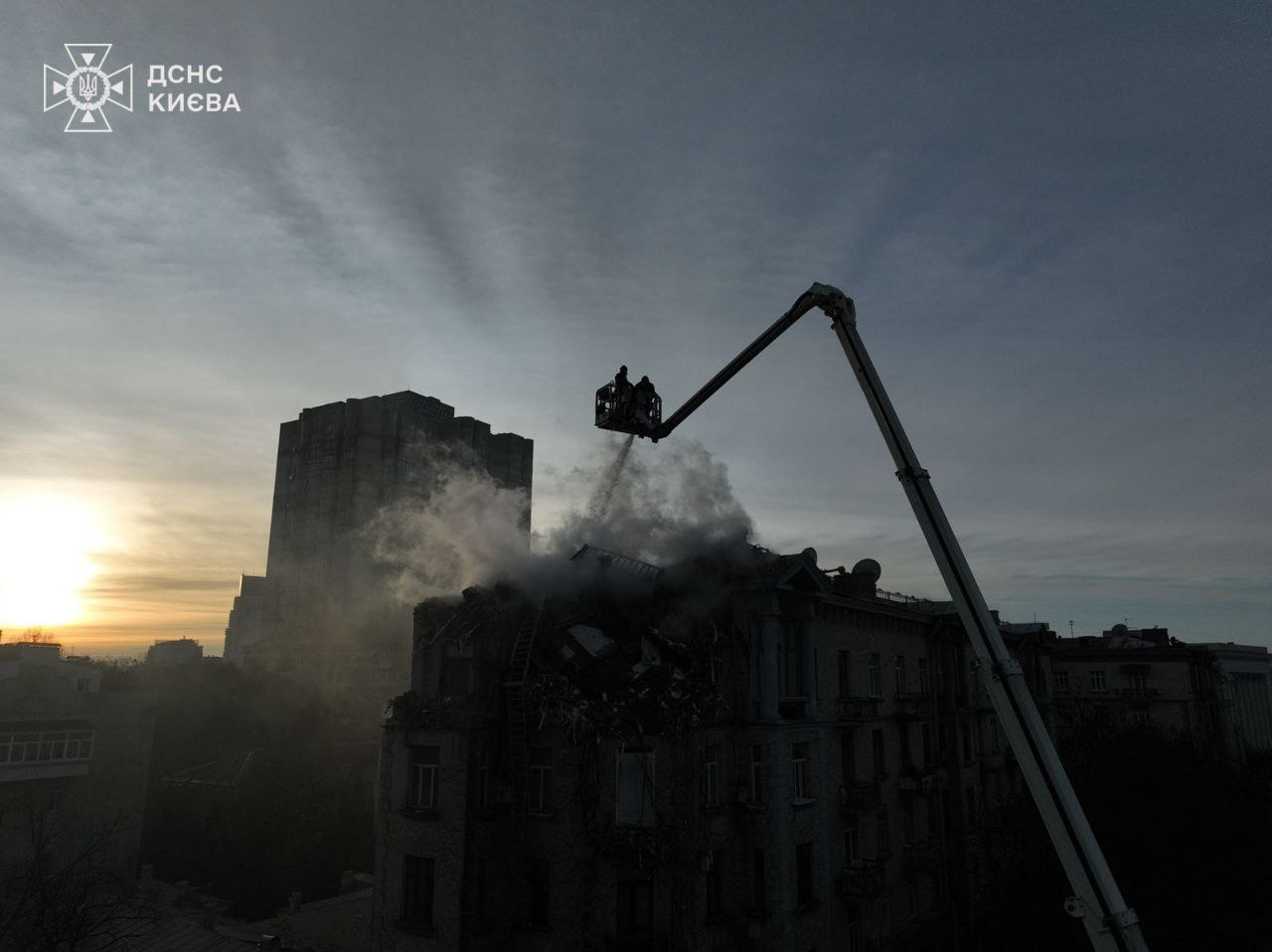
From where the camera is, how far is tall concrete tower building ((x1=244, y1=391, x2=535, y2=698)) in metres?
105

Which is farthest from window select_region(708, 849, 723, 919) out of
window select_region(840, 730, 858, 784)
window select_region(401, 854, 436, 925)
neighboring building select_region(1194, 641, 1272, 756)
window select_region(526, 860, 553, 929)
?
neighboring building select_region(1194, 641, 1272, 756)

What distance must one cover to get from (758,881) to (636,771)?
5.95 meters

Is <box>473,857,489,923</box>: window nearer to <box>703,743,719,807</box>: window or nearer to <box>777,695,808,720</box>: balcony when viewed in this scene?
<box>703,743,719,807</box>: window

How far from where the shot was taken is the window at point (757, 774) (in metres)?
27.8

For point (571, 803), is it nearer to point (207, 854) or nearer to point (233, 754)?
point (207, 854)

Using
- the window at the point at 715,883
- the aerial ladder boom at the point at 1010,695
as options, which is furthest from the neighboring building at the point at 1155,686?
the aerial ladder boom at the point at 1010,695

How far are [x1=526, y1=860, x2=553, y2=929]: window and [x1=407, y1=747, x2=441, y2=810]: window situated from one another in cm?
428

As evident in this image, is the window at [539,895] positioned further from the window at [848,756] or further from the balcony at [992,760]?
the balcony at [992,760]

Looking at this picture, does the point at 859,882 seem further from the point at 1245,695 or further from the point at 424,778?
the point at 1245,695

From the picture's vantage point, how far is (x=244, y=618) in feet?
631

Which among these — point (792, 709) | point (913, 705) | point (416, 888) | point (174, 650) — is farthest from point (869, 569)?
point (174, 650)

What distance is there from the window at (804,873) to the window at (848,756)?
4197 mm

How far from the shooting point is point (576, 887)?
25.8 m

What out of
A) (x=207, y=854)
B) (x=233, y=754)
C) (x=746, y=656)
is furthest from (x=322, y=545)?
(x=746, y=656)
